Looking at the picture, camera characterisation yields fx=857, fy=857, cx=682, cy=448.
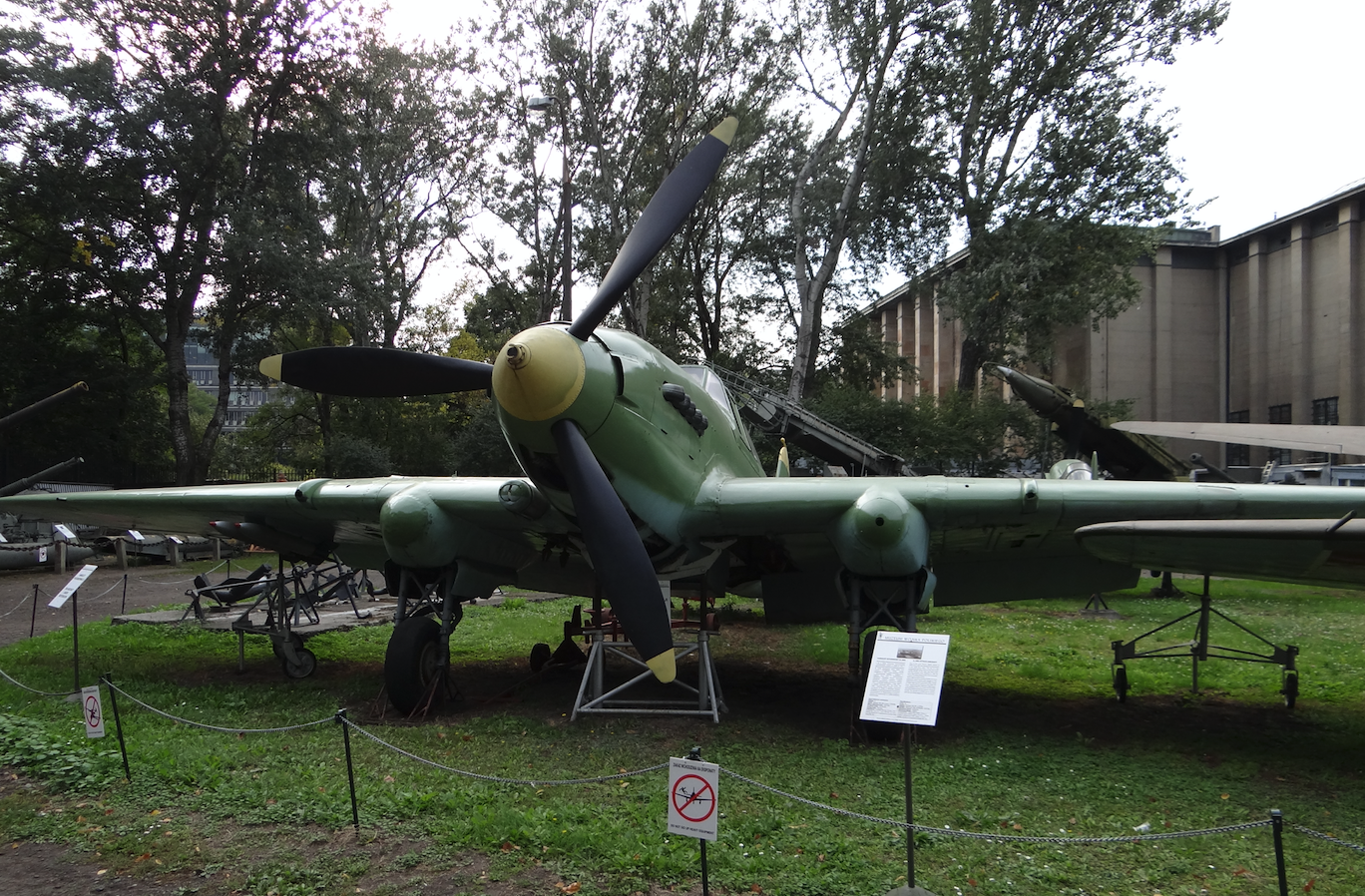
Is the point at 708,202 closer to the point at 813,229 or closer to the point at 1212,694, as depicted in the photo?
the point at 813,229

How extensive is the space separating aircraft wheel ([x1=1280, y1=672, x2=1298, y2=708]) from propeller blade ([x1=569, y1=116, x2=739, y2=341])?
7.15m

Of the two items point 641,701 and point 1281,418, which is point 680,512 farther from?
point 1281,418

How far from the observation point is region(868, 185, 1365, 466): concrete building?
32.0m

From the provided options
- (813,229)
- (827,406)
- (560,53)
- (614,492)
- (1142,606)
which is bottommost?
(1142,606)

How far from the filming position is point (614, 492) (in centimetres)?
646

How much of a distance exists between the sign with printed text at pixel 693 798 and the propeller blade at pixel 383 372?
3880 mm

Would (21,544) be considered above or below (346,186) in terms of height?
below

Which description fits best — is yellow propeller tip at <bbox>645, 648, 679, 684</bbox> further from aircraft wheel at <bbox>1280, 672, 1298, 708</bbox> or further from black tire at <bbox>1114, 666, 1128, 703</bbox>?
aircraft wheel at <bbox>1280, 672, 1298, 708</bbox>

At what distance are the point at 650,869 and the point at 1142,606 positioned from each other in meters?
15.3

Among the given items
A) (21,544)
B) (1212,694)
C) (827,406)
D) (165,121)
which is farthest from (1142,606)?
(165,121)

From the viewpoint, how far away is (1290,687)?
8.23 m

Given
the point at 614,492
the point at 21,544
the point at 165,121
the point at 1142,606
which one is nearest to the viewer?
the point at 614,492

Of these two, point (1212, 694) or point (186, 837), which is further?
point (1212, 694)

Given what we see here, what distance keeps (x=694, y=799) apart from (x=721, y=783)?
210 centimetres
